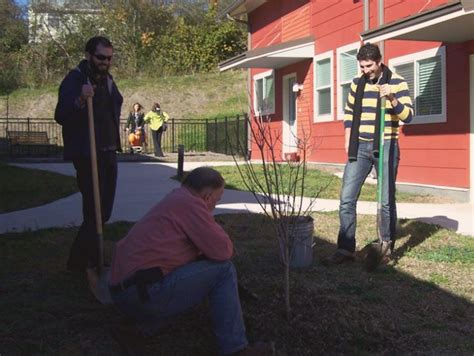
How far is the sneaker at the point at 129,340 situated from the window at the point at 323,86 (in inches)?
433

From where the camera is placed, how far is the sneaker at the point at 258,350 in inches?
129

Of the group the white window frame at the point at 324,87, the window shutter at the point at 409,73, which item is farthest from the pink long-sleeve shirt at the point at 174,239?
the white window frame at the point at 324,87

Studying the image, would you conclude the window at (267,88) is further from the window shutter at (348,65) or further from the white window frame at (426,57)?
the white window frame at (426,57)

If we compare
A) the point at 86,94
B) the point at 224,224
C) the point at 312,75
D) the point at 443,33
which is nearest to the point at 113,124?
the point at 86,94

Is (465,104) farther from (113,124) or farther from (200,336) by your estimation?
(200,336)

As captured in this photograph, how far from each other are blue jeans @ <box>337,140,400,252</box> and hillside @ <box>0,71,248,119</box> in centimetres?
2218

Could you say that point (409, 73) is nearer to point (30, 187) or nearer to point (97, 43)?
point (30, 187)

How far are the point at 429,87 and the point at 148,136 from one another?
54.3 ft

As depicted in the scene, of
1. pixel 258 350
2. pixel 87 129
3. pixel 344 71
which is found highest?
pixel 344 71

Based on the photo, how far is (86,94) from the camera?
4602mm

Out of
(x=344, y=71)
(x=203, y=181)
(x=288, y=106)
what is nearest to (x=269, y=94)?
(x=288, y=106)

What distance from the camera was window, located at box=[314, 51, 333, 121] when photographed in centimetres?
1416

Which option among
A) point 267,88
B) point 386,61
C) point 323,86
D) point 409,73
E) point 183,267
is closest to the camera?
point 183,267

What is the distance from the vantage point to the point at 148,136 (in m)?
25.5
